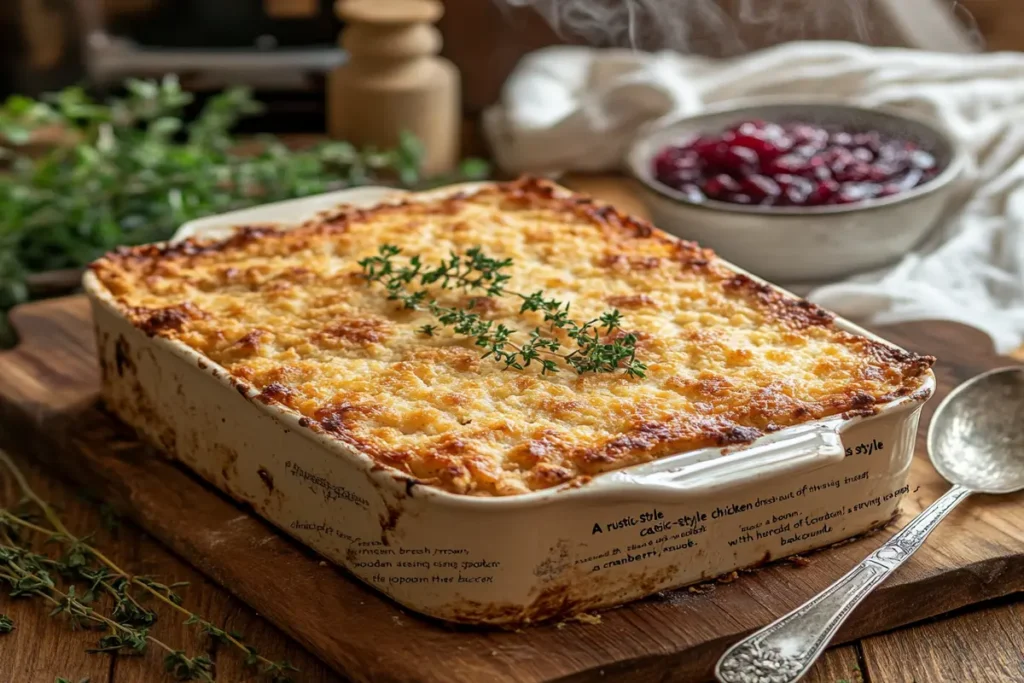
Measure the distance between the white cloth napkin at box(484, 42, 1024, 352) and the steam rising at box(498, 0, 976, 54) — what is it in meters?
0.17

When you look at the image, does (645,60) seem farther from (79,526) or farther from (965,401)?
(79,526)

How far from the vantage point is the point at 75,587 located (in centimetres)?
232

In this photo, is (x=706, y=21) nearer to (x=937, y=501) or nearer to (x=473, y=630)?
(x=937, y=501)

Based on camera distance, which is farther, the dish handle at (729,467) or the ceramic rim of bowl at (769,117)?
the ceramic rim of bowl at (769,117)

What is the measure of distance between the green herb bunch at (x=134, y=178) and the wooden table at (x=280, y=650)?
139cm

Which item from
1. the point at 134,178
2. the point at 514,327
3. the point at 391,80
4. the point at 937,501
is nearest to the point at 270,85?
the point at 391,80

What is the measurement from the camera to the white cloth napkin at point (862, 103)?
11.2 ft

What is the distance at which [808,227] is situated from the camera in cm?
335

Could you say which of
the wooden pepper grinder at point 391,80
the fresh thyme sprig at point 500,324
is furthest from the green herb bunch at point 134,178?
the fresh thyme sprig at point 500,324

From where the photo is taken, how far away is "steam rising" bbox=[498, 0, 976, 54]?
486cm

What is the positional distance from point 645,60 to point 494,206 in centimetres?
163

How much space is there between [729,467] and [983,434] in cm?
76

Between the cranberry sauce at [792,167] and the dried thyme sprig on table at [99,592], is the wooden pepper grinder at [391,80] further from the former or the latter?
the dried thyme sprig on table at [99,592]

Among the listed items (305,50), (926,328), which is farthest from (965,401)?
(305,50)
